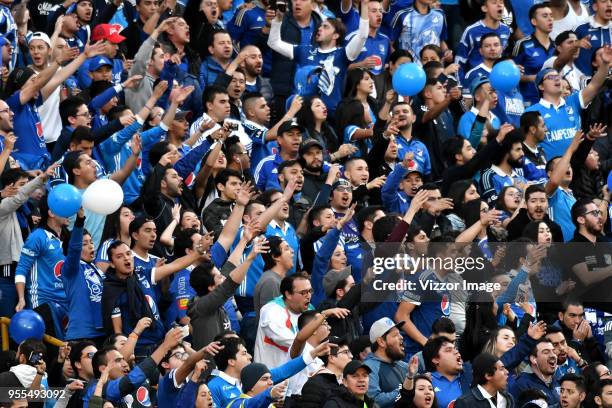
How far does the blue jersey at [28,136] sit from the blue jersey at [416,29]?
4.93 m

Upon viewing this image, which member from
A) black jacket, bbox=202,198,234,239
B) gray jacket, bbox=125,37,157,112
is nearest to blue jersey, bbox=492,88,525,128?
gray jacket, bbox=125,37,157,112

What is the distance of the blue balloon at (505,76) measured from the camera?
61.9 ft

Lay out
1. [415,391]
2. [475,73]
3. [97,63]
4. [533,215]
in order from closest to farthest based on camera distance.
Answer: [415,391] → [533,215] → [97,63] → [475,73]

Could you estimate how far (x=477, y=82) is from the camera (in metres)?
19.7

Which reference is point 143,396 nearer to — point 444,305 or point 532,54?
point 444,305

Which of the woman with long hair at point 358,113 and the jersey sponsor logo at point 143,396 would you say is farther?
the woman with long hair at point 358,113

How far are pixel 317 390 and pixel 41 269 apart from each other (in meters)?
3.08

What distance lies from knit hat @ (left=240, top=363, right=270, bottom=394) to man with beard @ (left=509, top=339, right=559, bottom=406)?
2.51m

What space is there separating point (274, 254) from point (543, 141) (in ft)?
16.1

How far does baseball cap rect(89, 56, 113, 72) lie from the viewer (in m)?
18.4

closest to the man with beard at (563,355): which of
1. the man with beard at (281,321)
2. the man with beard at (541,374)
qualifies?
the man with beard at (541,374)

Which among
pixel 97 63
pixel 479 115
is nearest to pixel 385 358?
pixel 479 115

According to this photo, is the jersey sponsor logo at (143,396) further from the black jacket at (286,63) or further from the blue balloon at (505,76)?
the blue balloon at (505,76)

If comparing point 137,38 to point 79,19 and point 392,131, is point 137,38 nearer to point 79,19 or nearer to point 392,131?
point 79,19
